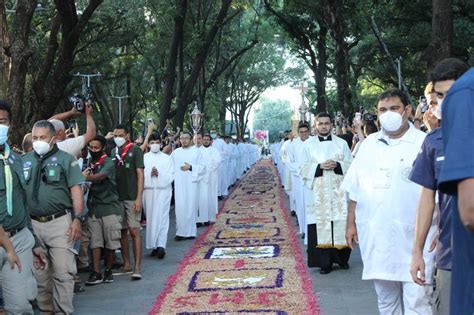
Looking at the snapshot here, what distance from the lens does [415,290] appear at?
496cm

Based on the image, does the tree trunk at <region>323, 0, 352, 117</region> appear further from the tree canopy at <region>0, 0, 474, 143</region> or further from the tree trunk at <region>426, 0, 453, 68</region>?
the tree trunk at <region>426, 0, 453, 68</region>

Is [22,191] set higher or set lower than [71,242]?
higher

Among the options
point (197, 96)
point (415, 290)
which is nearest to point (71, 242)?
point (415, 290)

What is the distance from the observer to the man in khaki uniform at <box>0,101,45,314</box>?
5.31 metres

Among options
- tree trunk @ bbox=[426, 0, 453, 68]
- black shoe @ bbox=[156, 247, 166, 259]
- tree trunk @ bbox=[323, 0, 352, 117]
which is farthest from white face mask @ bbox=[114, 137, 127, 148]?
tree trunk @ bbox=[323, 0, 352, 117]

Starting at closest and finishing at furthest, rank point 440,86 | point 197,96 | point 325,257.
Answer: point 440,86 → point 325,257 → point 197,96

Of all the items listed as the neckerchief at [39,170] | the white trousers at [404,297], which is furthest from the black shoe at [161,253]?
the white trousers at [404,297]

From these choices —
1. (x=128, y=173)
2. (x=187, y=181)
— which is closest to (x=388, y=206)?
(x=128, y=173)

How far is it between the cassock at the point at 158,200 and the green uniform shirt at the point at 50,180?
4.27 metres

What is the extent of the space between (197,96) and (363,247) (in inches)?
1044

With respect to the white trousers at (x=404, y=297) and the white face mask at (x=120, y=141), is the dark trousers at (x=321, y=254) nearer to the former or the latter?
the white face mask at (x=120, y=141)

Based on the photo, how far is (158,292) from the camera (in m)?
8.27

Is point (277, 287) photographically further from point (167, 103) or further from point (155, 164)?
point (167, 103)

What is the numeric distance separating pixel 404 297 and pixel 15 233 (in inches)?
117
